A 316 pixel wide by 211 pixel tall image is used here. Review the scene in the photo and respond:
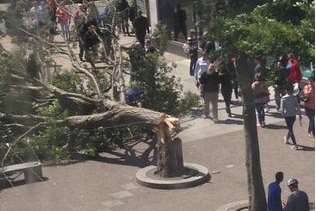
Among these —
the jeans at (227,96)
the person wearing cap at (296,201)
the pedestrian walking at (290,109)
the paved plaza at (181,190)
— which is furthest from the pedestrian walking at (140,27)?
the person wearing cap at (296,201)

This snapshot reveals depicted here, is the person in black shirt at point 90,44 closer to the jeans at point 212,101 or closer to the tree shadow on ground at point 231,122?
the jeans at point 212,101

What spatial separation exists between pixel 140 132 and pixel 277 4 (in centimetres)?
780

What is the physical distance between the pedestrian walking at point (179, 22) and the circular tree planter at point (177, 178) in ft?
36.7

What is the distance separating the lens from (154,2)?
27375mm

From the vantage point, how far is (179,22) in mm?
25375

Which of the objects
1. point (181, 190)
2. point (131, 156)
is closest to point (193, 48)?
point (131, 156)

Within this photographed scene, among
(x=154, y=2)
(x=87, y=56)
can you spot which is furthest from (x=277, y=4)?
(x=154, y=2)

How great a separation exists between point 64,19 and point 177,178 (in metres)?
6.34

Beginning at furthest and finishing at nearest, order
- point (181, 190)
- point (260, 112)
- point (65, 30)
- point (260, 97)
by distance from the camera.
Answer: point (65, 30) < point (260, 112) < point (260, 97) < point (181, 190)

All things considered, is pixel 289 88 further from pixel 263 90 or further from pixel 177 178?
pixel 177 178

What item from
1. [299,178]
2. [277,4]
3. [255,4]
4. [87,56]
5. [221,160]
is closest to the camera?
[277,4]

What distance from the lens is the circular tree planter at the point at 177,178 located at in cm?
1366

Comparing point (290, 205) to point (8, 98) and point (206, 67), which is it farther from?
point (206, 67)

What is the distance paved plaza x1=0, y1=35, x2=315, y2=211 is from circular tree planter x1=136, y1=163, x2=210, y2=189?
13 cm
